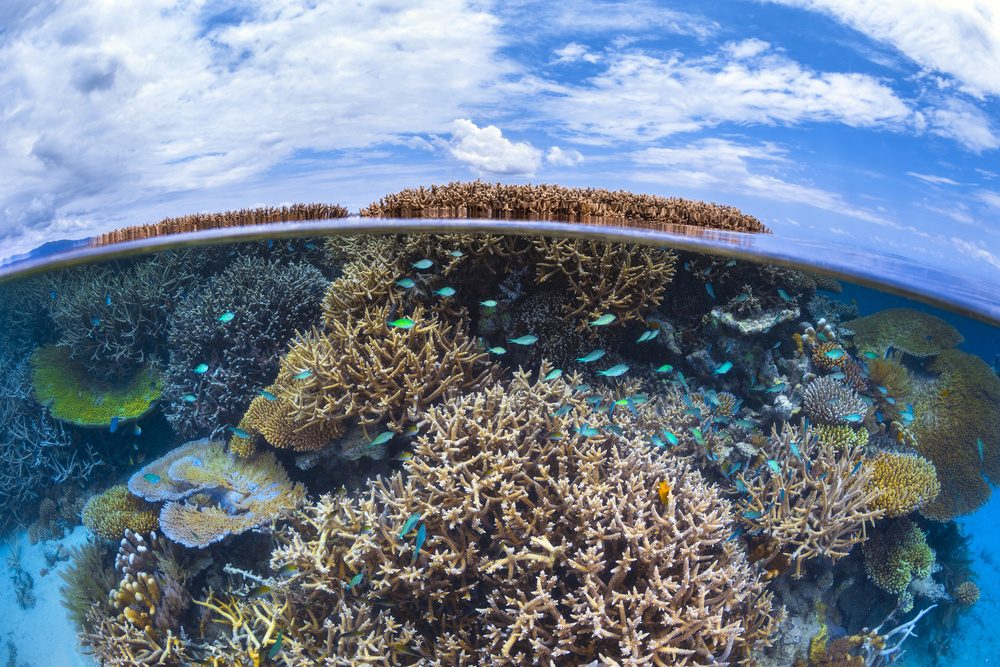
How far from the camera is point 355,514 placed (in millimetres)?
4293

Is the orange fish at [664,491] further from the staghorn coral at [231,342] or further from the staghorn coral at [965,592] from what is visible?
the staghorn coral at [965,592]

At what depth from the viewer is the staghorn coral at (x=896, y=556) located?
557 cm

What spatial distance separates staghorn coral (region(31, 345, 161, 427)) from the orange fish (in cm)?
829

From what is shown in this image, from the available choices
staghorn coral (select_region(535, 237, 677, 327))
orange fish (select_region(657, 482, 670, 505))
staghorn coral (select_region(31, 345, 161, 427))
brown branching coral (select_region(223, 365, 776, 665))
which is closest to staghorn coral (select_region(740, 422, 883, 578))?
brown branching coral (select_region(223, 365, 776, 665))

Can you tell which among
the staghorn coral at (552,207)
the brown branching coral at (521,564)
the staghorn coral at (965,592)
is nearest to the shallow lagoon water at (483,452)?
the brown branching coral at (521,564)

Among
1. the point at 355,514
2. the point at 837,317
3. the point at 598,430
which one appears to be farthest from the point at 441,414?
the point at 837,317

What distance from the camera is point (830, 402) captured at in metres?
5.95

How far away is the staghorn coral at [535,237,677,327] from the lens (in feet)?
18.4

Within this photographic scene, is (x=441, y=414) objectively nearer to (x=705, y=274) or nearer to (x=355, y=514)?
(x=355, y=514)

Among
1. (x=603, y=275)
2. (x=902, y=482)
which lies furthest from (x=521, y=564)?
(x=902, y=482)

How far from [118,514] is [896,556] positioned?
33.8 ft

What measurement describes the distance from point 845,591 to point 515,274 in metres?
6.00

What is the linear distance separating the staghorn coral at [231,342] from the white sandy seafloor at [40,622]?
2641 mm

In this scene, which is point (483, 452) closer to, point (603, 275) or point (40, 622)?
point (603, 275)
